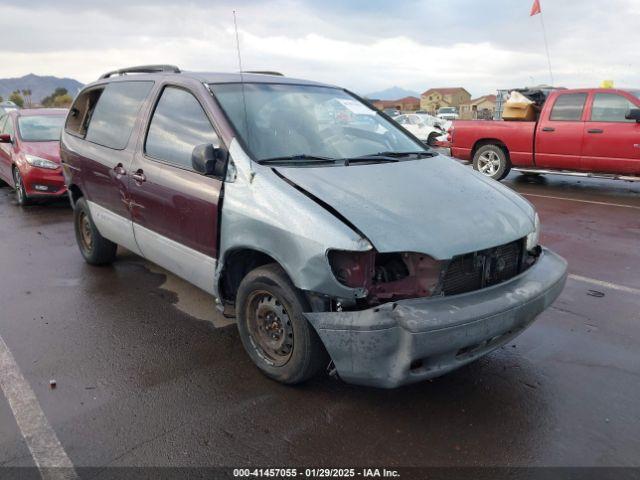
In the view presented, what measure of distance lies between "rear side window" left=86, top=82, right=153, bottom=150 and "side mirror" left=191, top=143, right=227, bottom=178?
1.29m

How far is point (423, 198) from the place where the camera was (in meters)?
2.92

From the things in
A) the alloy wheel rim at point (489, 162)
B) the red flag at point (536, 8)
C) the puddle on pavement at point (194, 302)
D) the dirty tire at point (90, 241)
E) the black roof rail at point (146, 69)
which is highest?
the red flag at point (536, 8)

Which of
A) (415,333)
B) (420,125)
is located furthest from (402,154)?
(420,125)

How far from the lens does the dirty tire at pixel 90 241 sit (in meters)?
5.08

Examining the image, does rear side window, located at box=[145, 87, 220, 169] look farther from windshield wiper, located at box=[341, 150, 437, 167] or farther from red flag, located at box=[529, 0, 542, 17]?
red flag, located at box=[529, 0, 542, 17]

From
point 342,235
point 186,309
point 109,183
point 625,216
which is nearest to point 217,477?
point 342,235

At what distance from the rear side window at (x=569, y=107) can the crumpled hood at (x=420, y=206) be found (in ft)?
23.6

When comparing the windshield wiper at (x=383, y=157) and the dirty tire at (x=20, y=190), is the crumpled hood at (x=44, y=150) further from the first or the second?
the windshield wiper at (x=383, y=157)

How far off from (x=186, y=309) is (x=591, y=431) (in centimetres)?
304

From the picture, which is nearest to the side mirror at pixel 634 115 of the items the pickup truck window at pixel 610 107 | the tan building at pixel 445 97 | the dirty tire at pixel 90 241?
the pickup truck window at pixel 610 107

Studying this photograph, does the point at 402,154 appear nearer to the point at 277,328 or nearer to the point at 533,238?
the point at 533,238

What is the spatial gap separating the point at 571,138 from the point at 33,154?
9.39m

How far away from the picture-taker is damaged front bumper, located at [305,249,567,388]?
2396 millimetres

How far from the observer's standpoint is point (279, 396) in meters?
2.96
